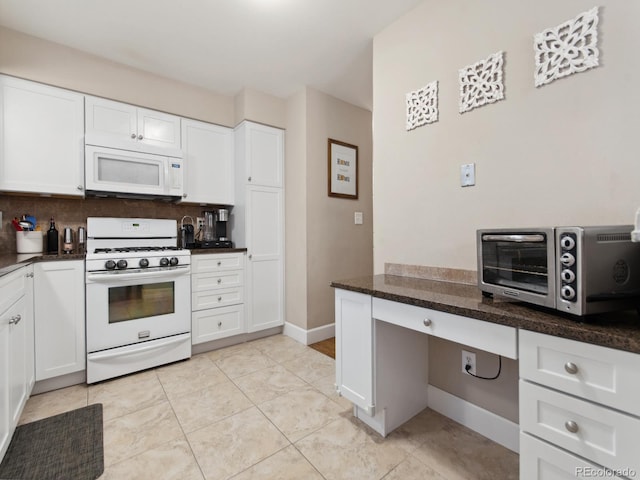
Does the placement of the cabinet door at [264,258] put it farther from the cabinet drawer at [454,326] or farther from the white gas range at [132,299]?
the cabinet drawer at [454,326]

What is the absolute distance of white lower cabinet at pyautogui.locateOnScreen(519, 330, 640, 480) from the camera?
0.78 meters

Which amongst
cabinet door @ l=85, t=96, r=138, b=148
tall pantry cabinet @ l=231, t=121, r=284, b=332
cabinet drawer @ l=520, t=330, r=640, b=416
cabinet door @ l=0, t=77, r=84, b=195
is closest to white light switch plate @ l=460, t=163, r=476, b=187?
cabinet drawer @ l=520, t=330, r=640, b=416

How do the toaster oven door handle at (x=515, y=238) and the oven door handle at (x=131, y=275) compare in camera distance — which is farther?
the oven door handle at (x=131, y=275)

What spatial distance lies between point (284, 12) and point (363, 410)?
2.59m

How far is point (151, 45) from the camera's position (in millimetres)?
2344

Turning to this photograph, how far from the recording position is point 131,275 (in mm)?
2297

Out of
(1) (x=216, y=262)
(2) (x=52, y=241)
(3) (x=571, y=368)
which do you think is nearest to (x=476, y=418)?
(3) (x=571, y=368)

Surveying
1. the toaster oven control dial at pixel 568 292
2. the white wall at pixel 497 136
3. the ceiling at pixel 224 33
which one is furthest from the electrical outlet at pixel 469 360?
the ceiling at pixel 224 33

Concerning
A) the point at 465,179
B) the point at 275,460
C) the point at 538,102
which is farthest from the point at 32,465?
the point at 538,102

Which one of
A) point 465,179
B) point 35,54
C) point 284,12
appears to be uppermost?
point 284,12

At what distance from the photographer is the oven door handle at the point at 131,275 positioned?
219cm

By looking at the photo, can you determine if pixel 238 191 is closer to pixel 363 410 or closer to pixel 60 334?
pixel 60 334

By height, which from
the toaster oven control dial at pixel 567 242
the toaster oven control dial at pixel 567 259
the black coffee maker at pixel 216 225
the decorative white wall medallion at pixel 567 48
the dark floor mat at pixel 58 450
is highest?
the decorative white wall medallion at pixel 567 48

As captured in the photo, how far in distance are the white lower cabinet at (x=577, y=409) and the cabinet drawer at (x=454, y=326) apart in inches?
2.1
